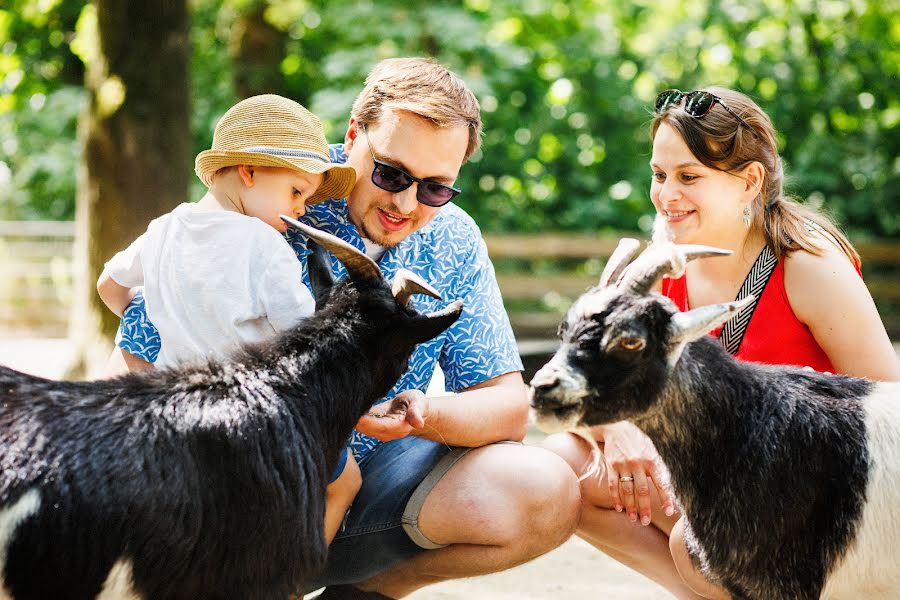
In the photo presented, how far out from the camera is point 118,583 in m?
2.81

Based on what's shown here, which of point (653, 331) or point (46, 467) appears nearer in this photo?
point (46, 467)

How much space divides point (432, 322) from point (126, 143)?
239 inches

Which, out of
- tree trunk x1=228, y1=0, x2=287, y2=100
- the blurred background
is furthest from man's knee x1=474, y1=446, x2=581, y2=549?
tree trunk x1=228, y1=0, x2=287, y2=100

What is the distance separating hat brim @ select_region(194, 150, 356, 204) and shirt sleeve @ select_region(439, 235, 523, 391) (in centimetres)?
67

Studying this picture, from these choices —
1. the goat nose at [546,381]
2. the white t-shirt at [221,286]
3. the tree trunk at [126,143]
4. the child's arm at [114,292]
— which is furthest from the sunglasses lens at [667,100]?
the tree trunk at [126,143]

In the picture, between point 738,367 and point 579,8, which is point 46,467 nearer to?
point 738,367

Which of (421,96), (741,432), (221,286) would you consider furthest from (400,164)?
(741,432)

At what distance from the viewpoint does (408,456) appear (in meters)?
3.92

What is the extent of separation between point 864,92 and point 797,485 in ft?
43.1

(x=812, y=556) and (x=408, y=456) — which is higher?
(x=408, y=456)

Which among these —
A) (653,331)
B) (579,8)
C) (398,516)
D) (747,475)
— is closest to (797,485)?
(747,475)

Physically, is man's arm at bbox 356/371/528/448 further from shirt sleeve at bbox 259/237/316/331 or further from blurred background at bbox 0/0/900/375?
blurred background at bbox 0/0/900/375

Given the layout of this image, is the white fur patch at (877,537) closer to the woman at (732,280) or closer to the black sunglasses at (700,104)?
the woman at (732,280)

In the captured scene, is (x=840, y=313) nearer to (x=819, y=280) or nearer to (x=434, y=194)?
(x=819, y=280)
